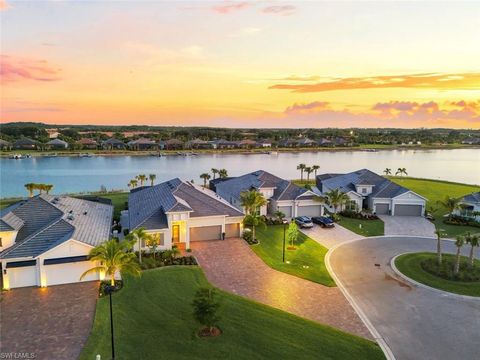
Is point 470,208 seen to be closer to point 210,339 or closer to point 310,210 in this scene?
point 310,210

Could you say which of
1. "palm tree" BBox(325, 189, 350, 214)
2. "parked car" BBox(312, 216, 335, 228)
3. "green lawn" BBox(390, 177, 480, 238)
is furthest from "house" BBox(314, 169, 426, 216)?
"parked car" BBox(312, 216, 335, 228)

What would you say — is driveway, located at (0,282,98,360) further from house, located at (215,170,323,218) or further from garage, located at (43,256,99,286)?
house, located at (215,170,323,218)

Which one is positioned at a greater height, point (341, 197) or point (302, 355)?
point (341, 197)

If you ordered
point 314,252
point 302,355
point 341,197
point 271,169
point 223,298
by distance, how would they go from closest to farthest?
point 302,355, point 223,298, point 314,252, point 341,197, point 271,169

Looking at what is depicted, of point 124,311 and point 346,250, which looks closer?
point 124,311

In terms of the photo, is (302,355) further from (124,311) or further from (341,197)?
(341,197)

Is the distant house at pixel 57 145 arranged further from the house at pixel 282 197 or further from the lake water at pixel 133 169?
the house at pixel 282 197

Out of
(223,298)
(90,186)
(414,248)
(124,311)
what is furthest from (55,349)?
(90,186)
